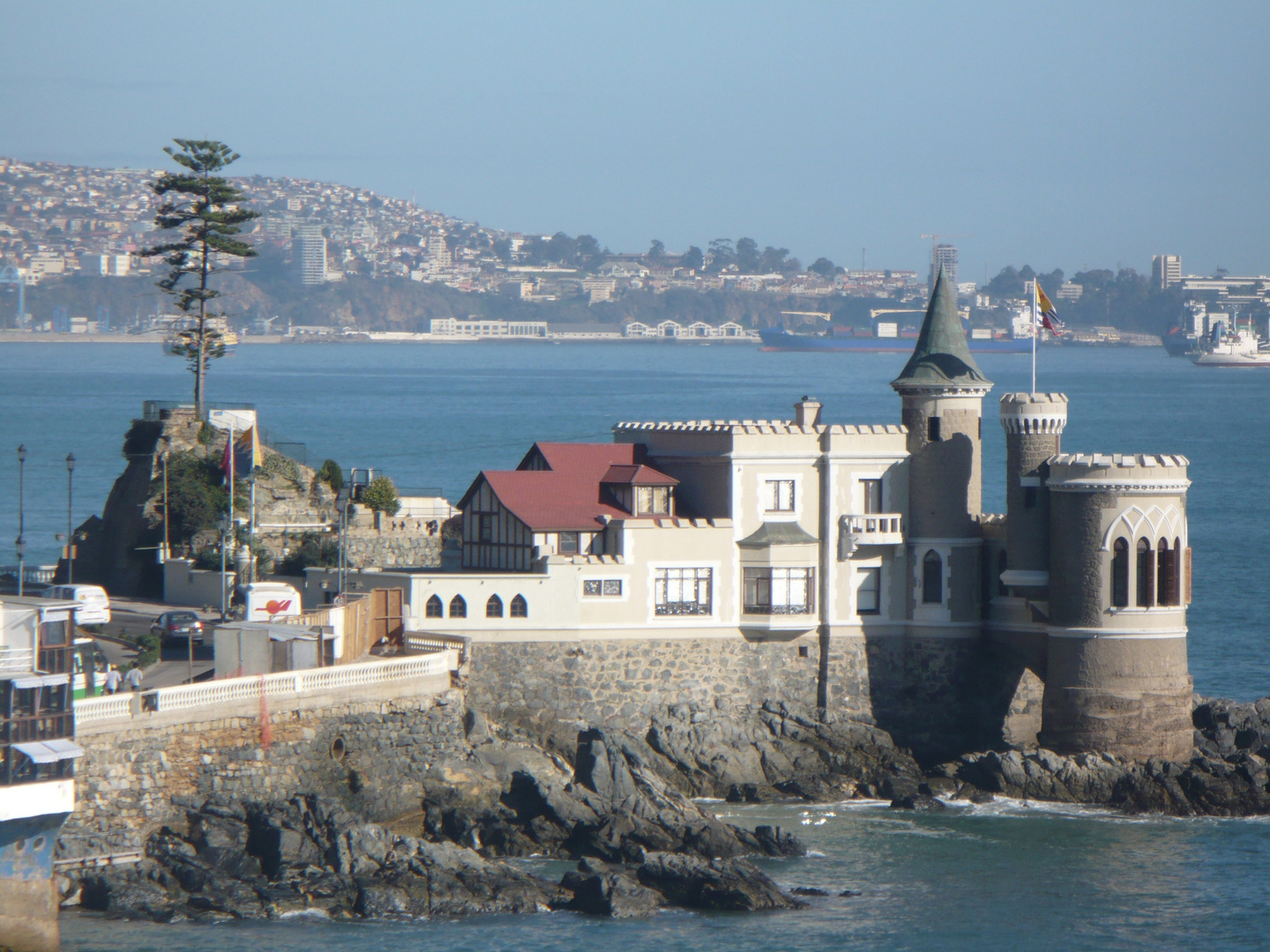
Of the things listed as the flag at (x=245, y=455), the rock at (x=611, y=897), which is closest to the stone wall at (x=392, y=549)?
the flag at (x=245, y=455)

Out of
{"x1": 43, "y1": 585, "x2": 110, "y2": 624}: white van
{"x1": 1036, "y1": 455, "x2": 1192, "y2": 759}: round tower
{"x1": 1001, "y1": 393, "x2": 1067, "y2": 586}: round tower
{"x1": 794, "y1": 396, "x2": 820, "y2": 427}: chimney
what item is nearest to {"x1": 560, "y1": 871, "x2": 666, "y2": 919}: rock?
{"x1": 1036, "y1": 455, "x2": 1192, "y2": 759}: round tower

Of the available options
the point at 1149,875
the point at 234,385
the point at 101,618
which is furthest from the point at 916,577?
the point at 234,385

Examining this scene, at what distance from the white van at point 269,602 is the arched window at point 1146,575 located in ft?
58.5

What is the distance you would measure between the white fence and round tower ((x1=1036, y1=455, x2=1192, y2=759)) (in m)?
13.4

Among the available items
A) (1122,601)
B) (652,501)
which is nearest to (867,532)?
(652,501)

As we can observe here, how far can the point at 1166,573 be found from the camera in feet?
139

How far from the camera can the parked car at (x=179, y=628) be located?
1660 inches

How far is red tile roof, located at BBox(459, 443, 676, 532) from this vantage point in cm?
4366

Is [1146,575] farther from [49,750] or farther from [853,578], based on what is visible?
[49,750]

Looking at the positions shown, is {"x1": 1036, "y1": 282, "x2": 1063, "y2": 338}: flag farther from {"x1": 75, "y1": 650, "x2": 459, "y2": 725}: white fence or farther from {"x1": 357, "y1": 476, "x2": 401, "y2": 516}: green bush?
{"x1": 75, "y1": 650, "x2": 459, "y2": 725}: white fence

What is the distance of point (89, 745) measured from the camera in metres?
31.8

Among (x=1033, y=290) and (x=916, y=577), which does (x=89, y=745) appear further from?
(x=1033, y=290)

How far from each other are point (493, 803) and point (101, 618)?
1109 centimetres

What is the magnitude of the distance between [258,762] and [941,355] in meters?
18.9
